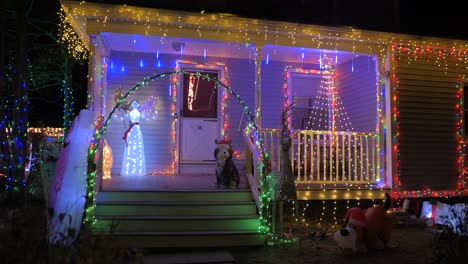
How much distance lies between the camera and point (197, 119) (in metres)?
9.93

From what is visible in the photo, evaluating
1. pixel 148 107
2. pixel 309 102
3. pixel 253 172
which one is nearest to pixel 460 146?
pixel 309 102

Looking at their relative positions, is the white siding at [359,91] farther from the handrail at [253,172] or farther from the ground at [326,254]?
the handrail at [253,172]

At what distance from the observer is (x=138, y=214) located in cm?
641

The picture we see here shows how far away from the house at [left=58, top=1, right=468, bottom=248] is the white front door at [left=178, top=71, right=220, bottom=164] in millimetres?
23

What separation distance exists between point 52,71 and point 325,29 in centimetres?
1113

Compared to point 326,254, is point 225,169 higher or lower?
higher

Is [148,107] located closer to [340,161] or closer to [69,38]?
[340,161]

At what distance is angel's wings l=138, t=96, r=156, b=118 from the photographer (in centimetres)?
970

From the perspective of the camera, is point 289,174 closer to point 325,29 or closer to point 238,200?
point 238,200

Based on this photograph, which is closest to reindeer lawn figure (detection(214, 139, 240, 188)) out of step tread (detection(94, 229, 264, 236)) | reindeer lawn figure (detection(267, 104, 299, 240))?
reindeer lawn figure (detection(267, 104, 299, 240))

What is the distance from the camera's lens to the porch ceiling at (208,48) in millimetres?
8508

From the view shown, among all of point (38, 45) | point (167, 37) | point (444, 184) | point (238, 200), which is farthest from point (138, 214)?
point (38, 45)

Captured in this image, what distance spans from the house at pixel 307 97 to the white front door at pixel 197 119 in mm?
23

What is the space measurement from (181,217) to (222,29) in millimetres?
3809
